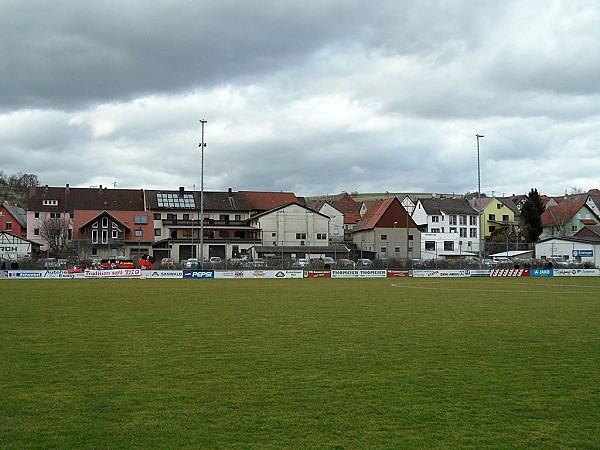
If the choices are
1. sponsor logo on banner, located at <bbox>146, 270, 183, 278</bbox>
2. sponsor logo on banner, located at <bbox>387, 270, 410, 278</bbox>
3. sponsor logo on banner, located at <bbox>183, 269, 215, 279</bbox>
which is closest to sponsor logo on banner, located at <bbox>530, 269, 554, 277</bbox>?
sponsor logo on banner, located at <bbox>387, 270, 410, 278</bbox>

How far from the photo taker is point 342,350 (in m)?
16.2

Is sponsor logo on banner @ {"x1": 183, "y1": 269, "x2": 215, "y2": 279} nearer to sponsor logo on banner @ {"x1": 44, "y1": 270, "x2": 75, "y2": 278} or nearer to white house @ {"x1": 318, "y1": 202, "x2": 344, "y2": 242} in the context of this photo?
sponsor logo on banner @ {"x1": 44, "y1": 270, "x2": 75, "y2": 278}

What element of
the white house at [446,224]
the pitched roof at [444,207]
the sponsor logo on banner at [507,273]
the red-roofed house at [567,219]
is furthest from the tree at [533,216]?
the sponsor logo on banner at [507,273]

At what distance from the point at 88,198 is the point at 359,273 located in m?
57.6

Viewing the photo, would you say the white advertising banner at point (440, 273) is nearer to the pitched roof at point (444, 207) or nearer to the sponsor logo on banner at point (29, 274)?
the sponsor logo on banner at point (29, 274)

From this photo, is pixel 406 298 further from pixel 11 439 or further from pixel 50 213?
pixel 50 213

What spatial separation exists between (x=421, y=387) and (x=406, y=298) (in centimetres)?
2185

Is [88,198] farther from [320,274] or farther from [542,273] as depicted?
[542,273]

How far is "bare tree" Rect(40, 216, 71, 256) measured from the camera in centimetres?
8944

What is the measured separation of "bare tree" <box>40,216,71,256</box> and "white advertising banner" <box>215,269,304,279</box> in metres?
36.2

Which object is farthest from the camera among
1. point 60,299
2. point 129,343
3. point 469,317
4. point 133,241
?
point 133,241

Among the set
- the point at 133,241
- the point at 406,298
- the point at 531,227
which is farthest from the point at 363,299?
the point at 531,227

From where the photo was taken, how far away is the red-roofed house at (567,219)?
111 metres

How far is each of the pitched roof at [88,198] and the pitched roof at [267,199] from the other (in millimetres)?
16412
